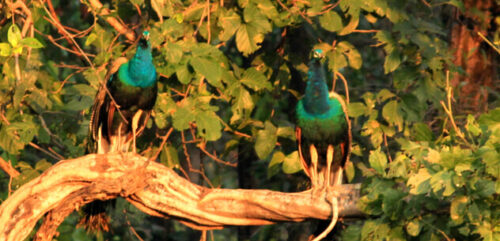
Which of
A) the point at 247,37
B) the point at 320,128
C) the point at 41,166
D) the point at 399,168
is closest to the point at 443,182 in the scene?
the point at 399,168

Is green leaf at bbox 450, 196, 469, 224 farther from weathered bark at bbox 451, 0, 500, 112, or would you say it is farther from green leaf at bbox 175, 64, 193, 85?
weathered bark at bbox 451, 0, 500, 112

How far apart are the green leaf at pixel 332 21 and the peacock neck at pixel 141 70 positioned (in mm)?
1659

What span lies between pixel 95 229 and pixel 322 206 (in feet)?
Answer: 6.81

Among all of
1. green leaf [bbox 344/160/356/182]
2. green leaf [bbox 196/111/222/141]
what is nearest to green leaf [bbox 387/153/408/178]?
green leaf [bbox 196/111/222/141]

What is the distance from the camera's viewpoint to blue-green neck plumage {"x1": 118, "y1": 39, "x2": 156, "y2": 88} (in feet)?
25.3

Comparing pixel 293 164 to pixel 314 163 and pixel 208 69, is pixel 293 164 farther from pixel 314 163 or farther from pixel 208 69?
pixel 208 69

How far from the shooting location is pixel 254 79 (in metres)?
8.22

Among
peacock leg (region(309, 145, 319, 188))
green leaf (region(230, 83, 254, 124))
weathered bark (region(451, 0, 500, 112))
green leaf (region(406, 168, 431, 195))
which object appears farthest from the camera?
weathered bark (region(451, 0, 500, 112))

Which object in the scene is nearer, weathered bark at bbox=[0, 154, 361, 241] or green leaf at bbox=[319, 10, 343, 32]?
weathered bark at bbox=[0, 154, 361, 241]

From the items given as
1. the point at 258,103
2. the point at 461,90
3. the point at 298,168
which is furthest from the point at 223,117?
the point at 461,90

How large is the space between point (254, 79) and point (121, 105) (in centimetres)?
128

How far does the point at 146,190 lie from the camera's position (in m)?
6.91

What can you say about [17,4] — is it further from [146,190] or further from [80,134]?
[146,190]

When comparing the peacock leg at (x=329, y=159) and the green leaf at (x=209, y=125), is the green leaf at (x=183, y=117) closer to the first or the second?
the green leaf at (x=209, y=125)
